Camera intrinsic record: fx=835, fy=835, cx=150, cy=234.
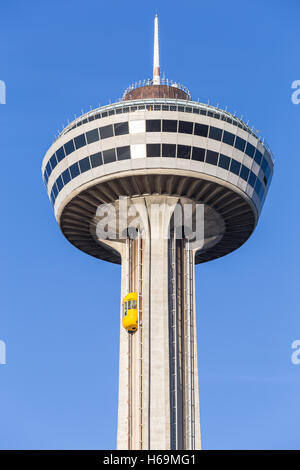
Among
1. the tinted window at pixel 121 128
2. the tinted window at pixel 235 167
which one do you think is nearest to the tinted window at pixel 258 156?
the tinted window at pixel 235 167

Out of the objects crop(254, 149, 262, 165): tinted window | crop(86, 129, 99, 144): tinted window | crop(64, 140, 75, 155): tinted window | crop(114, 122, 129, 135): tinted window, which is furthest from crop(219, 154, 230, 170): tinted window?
crop(64, 140, 75, 155): tinted window

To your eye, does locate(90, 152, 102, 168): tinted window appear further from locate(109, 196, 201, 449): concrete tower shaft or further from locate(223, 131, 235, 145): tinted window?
locate(223, 131, 235, 145): tinted window

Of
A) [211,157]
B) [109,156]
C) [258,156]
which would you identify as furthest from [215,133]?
[109,156]

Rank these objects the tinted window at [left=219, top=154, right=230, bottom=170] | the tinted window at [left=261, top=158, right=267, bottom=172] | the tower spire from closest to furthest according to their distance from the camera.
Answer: the tinted window at [left=219, top=154, right=230, bottom=170] → the tinted window at [left=261, top=158, right=267, bottom=172] → the tower spire

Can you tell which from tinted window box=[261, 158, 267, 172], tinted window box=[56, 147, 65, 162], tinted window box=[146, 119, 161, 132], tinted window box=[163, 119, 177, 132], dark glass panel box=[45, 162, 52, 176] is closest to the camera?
tinted window box=[163, 119, 177, 132]

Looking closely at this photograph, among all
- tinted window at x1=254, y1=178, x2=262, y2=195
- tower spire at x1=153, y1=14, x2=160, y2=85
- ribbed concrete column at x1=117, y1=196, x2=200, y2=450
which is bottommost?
ribbed concrete column at x1=117, y1=196, x2=200, y2=450

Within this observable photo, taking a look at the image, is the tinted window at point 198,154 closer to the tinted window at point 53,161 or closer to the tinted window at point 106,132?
the tinted window at point 106,132

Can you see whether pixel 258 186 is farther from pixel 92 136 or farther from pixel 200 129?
pixel 92 136
